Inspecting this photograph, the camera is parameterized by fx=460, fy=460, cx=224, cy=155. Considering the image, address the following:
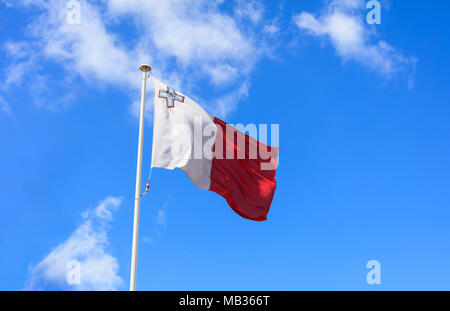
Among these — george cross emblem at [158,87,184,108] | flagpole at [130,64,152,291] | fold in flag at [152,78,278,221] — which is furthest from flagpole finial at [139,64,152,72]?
george cross emblem at [158,87,184,108]

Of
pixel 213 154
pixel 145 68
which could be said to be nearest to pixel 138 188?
pixel 213 154

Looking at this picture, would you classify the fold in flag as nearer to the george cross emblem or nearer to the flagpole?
the george cross emblem

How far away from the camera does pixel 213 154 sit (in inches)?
781

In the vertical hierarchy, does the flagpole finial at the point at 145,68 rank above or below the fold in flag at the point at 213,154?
above

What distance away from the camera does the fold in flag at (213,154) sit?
18344 mm

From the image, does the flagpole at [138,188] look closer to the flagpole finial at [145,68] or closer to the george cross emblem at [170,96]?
the flagpole finial at [145,68]

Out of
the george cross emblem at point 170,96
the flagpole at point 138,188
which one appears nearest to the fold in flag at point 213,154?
the george cross emblem at point 170,96

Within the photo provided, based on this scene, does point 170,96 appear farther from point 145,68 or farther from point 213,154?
point 213,154
